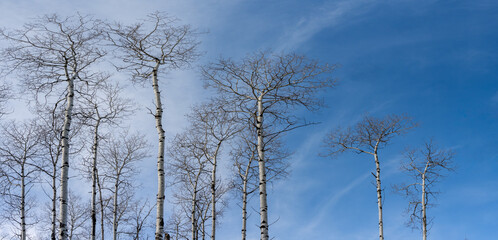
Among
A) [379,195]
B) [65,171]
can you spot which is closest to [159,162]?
[65,171]

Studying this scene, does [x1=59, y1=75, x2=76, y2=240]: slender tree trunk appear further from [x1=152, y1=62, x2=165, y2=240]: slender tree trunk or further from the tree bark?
the tree bark

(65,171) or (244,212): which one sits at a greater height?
(65,171)

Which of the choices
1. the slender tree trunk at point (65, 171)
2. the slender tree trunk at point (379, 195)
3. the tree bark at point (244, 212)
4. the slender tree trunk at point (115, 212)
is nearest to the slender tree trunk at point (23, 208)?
the slender tree trunk at point (115, 212)

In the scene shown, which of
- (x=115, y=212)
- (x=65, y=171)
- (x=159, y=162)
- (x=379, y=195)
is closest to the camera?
(x=159, y=162)

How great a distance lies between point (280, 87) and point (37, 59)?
29.2ft

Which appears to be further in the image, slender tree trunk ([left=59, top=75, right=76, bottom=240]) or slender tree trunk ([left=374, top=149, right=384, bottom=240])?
slender tree trunk ([left=374, top=149, right=384, bottom=240])

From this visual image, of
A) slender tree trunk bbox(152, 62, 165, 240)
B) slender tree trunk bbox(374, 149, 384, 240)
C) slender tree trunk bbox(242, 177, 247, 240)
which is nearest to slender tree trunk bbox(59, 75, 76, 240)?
slender tree trunk bbox(152, 62, 165, 240)

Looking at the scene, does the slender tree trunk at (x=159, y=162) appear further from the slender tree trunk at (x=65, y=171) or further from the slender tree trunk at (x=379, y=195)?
the slender tree trunk at (x=379, y=195)

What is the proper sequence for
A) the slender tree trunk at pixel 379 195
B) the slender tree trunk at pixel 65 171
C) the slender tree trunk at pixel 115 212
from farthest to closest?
the slender tree trunk at pixel 115 212, the slender tree trunk at pixel 379 195, the slender tree trunk at pixel 65 171

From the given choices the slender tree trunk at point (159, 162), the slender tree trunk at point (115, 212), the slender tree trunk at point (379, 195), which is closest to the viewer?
the slender tree trunk at point (159, 162)

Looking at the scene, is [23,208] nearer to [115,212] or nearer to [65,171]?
[115,212]

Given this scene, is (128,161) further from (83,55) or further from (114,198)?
(83,55)

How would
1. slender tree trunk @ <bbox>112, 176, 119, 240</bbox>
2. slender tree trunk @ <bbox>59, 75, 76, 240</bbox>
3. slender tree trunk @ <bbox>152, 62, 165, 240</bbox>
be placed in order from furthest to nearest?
slender tree trunk @ <bbox>112, 176, 119, 240</bbox> < slender tree trunk @ <bbox>59, 75, 76, 240</bbox> < slender tree trunk @ <bbox>152, 62, 165, 240</bbox>

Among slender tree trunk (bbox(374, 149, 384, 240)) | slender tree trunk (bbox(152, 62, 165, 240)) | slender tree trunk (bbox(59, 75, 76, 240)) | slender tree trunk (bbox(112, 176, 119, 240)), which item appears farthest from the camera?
slender tree trunk (bbox(112, 176, 119, 240))
